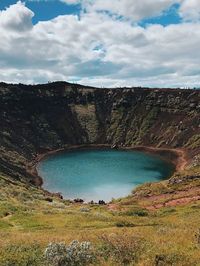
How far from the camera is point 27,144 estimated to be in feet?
579

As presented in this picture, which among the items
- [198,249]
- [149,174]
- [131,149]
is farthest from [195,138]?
[198,249]

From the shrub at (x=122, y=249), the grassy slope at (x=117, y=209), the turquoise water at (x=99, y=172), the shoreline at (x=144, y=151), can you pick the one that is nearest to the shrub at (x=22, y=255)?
the grassy slope at (x=117, y=209)

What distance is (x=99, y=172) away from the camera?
12850 cm

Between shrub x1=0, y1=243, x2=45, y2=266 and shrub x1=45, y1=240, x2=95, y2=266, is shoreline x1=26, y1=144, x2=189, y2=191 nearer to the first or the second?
shrub x1=0, y1=243, x2=45, y2=266

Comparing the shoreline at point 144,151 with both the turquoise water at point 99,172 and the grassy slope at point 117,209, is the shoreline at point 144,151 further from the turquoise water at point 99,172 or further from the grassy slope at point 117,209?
the grassy slope at point 117,209

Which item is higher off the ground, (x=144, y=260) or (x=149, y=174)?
(x=149, y=174)

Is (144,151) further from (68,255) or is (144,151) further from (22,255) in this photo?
(68,255)

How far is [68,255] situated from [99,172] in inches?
4366

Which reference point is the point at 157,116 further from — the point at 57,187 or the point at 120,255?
the point at 120,255

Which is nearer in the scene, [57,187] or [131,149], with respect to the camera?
[57,187]

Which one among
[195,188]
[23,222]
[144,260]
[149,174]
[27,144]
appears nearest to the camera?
[144,260]

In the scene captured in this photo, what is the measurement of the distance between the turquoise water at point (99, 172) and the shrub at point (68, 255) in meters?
77.8

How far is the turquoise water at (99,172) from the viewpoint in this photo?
104 m

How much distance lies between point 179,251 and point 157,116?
18060cm
